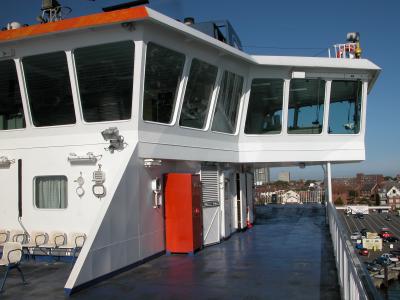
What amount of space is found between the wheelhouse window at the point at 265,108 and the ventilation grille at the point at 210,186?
2044 millimetres

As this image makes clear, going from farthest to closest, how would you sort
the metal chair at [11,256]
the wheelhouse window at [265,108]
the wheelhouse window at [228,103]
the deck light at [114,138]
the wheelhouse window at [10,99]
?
the wheelhouse window at [265,108] < the wheelhouse window at [228,103] < the wheelhouse window at [10,99] < the deck light at [114,138] < the metal chair at [11,256]

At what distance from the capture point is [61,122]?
9227 millimetres

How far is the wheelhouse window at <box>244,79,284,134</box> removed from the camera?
12258mm

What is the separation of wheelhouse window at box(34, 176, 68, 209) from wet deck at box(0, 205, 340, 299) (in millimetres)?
1414

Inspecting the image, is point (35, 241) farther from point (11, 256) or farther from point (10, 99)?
point (10, 99)

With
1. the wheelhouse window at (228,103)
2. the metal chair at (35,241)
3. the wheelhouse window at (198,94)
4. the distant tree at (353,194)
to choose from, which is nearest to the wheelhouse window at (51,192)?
the metal chair at (35,241)

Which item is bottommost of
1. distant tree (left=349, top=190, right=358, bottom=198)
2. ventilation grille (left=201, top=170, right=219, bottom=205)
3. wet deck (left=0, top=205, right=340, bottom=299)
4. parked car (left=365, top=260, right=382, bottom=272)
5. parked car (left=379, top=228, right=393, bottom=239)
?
parked car (left=365, top=260, right=382, bottom=272)

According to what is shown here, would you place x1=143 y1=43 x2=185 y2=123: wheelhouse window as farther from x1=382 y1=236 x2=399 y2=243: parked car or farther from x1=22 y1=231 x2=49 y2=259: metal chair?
x1=382 y1=236 x2=399 y2=243: parked car

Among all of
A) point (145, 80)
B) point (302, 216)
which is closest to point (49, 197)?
point (145, 80)

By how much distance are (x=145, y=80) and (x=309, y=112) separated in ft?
20.1

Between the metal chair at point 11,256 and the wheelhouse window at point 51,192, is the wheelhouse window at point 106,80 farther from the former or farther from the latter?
the metal chair at point 11,256

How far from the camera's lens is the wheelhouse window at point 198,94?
966 centimetres

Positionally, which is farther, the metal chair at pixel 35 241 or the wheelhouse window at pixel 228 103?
the wheelhouse window at pixel 228 103

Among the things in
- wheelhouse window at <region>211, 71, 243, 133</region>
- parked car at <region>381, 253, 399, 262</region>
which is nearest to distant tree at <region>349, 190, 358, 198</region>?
parked car at <region>381, 253, 399, 262</region>
